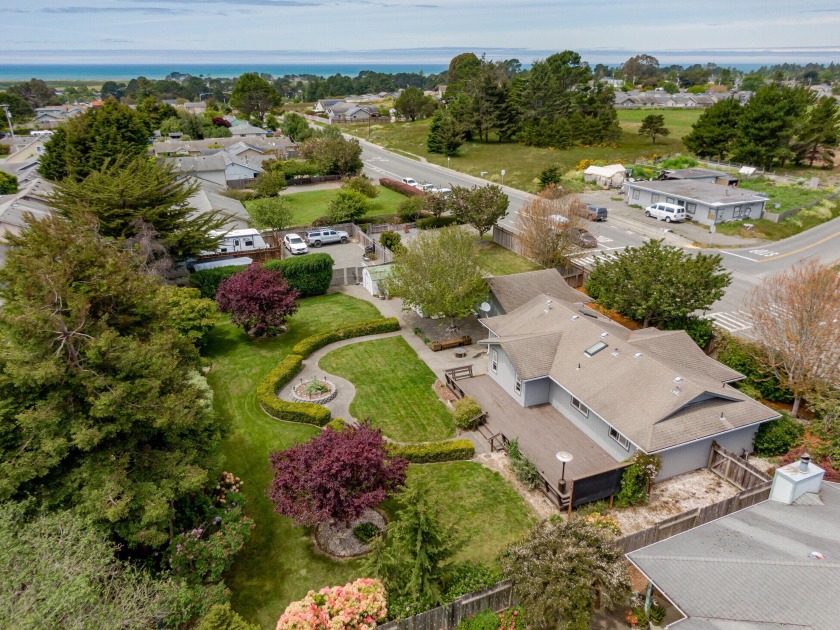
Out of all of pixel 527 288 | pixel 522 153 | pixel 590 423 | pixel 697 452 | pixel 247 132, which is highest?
pixel 247 132

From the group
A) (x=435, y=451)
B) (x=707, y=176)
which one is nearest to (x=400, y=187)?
(x=707, y=176)

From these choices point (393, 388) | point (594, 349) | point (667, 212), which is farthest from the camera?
point (667, 212)

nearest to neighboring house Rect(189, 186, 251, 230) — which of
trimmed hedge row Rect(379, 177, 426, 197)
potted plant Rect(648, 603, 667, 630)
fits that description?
trimmed hedge row Rect(379, 177, 426, 197)

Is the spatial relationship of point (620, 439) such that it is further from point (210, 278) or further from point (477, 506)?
point (210, 278)

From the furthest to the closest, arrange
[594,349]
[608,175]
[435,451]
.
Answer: [608,175], [594,349], [435,451]

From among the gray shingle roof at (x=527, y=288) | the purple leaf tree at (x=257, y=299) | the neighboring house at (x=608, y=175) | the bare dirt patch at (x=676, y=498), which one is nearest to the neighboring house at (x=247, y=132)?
the neighboring house at (x=608, y=175)

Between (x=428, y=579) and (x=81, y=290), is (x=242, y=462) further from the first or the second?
(x=428, y=579)
